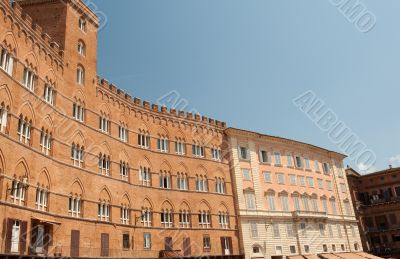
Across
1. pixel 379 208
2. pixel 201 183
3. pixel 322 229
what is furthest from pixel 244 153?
pixel 379 208

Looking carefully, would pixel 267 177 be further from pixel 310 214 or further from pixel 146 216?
pixel 146 216

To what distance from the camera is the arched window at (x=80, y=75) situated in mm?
33000

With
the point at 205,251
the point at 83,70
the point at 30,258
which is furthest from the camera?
the point at 205,251

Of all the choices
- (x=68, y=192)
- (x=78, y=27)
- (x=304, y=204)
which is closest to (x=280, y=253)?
(x=304, y=204)

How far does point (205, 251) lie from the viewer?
3838 centimetres

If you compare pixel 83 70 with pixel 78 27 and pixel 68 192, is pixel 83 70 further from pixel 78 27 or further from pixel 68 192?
pixel 68 192

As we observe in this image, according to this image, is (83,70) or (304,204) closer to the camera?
(83,70)

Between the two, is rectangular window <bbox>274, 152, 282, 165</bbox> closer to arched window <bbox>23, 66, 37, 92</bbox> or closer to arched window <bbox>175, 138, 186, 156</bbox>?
arched window <bbox>175, 138, 186, 156</bbox>

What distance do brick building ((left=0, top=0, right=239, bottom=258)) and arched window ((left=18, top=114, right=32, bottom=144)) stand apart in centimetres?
7

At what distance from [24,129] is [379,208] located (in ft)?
186

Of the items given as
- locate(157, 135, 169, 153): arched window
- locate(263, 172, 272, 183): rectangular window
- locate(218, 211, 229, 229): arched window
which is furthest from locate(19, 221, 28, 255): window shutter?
locate(263, 172, 272, 183): rectangular window

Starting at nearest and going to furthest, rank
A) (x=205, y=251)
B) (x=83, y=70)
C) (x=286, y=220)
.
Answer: (x=83, y=70) → (x=205, y=251) → (x=286, y=220)

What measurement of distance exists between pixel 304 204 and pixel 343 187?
1180 centimetres

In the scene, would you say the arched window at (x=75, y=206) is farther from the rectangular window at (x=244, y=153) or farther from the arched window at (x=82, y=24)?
the rectangular window at (x=244, y=153)
